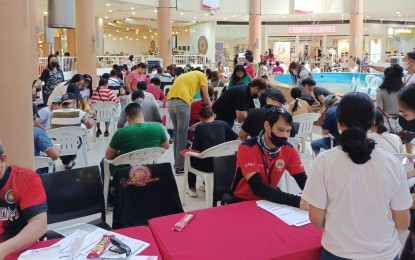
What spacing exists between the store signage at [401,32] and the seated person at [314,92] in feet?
81.9

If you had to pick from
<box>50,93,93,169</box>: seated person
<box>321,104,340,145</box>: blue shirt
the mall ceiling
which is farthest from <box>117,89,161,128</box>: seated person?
the mall ceiling

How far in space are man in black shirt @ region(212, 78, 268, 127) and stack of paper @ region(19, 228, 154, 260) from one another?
318cm

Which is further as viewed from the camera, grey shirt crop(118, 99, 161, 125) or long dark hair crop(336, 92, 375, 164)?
grey shirt crop(118, 99, 161, 125)

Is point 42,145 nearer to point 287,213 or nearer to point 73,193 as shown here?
point 73,193

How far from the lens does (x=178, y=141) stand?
17.6 ft

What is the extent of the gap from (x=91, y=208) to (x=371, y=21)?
28.7 meters

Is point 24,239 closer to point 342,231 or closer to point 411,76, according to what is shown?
point 342,231

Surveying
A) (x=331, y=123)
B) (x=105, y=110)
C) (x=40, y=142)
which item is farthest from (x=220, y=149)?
(x=105, y=110)

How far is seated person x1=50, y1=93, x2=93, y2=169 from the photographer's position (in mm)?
5242

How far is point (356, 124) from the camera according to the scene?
1.72 m

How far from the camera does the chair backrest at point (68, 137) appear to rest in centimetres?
488

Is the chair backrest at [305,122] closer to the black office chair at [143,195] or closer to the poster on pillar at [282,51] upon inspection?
the black office chair at [143,195]

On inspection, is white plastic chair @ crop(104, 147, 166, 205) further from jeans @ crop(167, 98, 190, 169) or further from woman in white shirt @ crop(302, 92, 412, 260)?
woman in white shirt @ crop(302, 92, 412, 260)

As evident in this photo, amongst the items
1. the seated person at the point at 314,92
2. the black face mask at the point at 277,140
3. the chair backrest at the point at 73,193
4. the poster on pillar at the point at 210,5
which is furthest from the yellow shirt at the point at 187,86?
the poster on pillar at the point at 210,5
